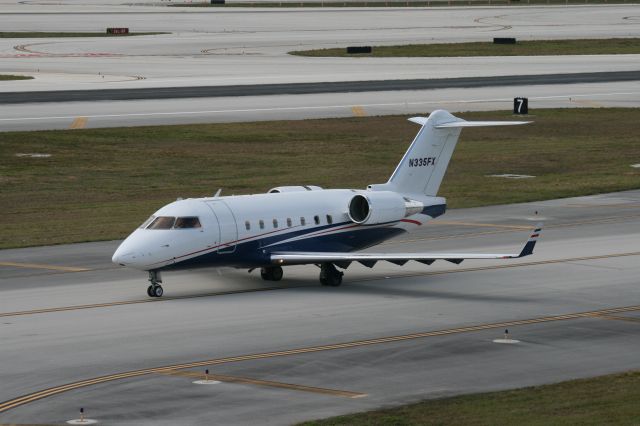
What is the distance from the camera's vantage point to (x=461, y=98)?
102 metres

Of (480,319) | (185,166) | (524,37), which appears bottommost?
(480,319)

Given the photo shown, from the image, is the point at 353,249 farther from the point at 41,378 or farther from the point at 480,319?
the point at 41,378

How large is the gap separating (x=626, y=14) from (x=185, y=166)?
456 feet

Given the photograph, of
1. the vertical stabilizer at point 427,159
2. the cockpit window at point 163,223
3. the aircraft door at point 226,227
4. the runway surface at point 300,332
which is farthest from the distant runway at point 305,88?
the cockpit window at point 163,223

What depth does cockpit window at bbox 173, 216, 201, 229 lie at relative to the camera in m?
40.6

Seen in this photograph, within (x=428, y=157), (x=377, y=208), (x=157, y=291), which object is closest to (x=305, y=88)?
(x=428, y=157)

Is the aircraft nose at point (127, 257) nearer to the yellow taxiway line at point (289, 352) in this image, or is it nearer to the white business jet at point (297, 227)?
the white business jet at point (297, 227)

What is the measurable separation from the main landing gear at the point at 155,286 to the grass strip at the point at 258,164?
38.6 feet

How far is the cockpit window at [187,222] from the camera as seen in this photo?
133ft

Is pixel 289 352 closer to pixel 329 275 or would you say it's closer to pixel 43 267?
pixel 329 275

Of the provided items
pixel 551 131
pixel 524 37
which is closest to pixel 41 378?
pixel 551 131

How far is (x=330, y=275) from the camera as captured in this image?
141 ft

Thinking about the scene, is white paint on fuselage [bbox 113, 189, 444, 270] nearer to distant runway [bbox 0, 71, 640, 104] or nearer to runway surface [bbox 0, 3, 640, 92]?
Result: distant runway [bbox 0, 71, 640, 104]

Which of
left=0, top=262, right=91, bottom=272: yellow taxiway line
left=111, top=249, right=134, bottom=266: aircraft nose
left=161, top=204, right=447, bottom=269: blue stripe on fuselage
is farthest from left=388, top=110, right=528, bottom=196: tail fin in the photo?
left=0, top=262, right=91, bottom=272: yellow taxiway line
